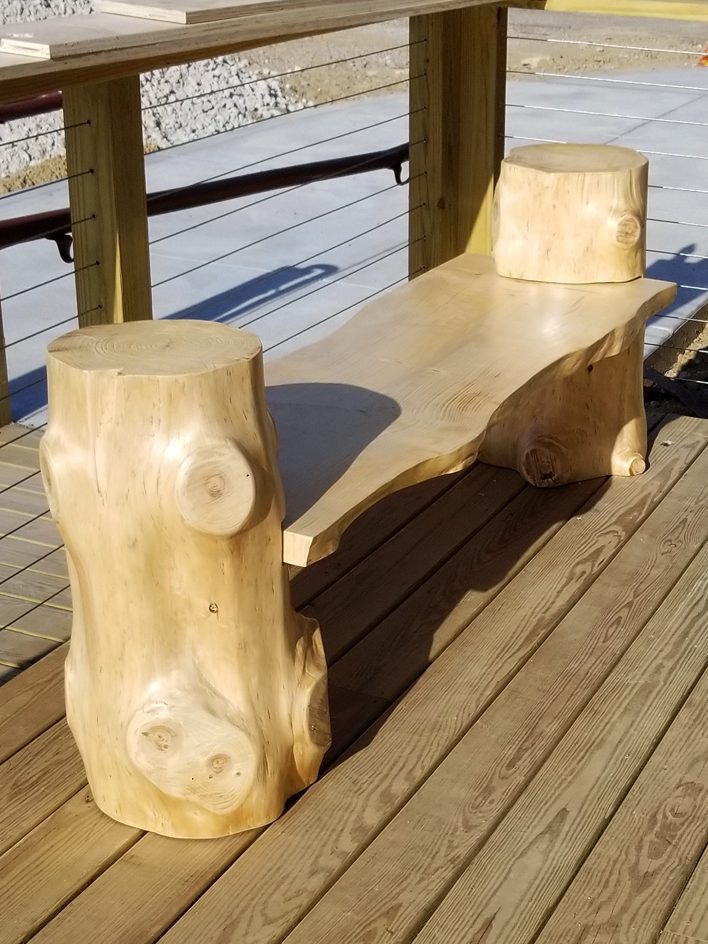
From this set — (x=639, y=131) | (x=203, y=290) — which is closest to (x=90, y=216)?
(x=203, y=290)

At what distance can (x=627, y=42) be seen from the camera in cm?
1236

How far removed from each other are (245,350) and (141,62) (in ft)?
2.88

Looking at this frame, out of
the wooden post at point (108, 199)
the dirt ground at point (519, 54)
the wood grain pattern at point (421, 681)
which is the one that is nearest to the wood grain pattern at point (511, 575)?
the wood grain pattern at point (421, 681)

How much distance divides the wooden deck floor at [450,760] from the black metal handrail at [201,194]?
76 cm

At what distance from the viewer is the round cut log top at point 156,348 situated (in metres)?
1.87

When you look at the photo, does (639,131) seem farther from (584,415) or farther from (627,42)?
(584,415)

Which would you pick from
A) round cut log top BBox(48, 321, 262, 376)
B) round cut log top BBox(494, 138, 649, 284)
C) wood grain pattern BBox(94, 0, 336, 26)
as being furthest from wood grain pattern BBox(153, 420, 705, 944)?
wood grain pattern BBox(94, 0, 336, 26)

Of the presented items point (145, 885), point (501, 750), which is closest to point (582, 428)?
point (501, 750)

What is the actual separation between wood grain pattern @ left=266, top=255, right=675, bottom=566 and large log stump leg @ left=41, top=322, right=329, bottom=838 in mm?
131

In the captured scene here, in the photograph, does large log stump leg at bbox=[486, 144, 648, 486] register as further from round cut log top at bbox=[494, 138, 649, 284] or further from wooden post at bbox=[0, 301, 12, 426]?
wooden post at bbox=[0, 301, 12, 426]

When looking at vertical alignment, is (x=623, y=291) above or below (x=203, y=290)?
above

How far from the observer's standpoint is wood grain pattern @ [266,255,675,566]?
211cm

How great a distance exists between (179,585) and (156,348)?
1.13 ft

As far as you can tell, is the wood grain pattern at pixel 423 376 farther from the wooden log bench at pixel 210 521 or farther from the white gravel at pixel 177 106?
the white gravel at pixel 177 106
